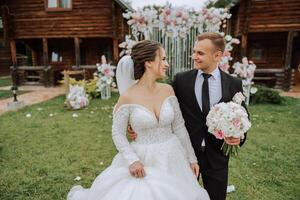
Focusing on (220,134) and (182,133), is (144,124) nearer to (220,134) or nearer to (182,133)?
(182,133)

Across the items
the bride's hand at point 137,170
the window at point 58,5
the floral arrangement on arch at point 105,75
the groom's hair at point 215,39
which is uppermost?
the window at point 58,5

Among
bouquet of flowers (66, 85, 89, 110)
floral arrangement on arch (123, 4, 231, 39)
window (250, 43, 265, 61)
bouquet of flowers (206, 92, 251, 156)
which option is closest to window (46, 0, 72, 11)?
bouquet of flowers (66, 85, 89, 110)

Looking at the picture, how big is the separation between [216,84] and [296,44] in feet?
57.6

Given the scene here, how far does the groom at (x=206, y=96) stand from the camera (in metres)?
2.61

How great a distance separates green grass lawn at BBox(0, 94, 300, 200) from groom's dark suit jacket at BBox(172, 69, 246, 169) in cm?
162

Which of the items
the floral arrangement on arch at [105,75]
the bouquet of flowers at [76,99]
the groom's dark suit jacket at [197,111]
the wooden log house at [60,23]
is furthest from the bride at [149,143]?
the wooden log house at [60,23]

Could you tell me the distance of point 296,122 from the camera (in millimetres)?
7879

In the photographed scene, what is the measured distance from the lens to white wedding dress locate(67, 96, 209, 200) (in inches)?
91.1

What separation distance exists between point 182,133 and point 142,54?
84 cm

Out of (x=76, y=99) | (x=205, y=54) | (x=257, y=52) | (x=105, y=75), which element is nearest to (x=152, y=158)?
(x=205, y=54)

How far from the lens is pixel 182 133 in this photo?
8.86ft

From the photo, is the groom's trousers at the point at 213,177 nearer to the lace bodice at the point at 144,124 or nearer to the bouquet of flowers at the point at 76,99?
the lace bodice at the point at 144,124

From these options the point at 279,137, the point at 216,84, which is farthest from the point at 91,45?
the point at 216,84

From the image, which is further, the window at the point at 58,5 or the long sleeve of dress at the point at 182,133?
the window at the point at 58,5
